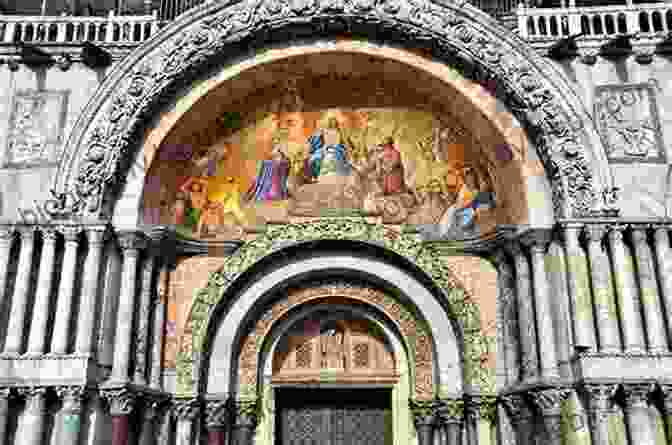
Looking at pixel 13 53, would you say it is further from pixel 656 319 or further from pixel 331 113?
pixel 656 319

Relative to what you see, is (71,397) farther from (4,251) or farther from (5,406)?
(4,251)

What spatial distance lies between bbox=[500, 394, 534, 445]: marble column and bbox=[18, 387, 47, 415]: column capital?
631 cm

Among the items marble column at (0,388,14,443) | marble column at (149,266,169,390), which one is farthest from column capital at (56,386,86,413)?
marble column at (149,266,169,390)

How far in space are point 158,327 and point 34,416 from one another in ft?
7.16

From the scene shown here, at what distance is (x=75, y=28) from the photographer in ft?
35.8

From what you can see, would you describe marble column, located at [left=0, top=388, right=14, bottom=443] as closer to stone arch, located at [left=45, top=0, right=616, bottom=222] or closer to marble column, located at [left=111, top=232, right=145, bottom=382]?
marble column, located at [left=111, top=232, right=145, bottom=382]

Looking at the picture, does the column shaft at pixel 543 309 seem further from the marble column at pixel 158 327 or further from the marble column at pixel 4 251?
the marble column at pixel 4 251

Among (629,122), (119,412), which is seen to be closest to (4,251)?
(119,412)

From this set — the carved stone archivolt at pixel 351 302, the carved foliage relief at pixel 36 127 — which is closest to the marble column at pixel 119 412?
the carved stone archivolt at pixel 351 302

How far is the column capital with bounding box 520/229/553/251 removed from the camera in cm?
981

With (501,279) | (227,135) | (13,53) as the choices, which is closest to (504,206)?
(501,279)

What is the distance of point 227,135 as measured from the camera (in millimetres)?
11461

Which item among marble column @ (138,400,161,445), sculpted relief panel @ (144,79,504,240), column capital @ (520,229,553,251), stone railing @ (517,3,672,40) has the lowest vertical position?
marble column @ (138,400,161,445)

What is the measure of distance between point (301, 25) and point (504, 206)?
14.1 ft
